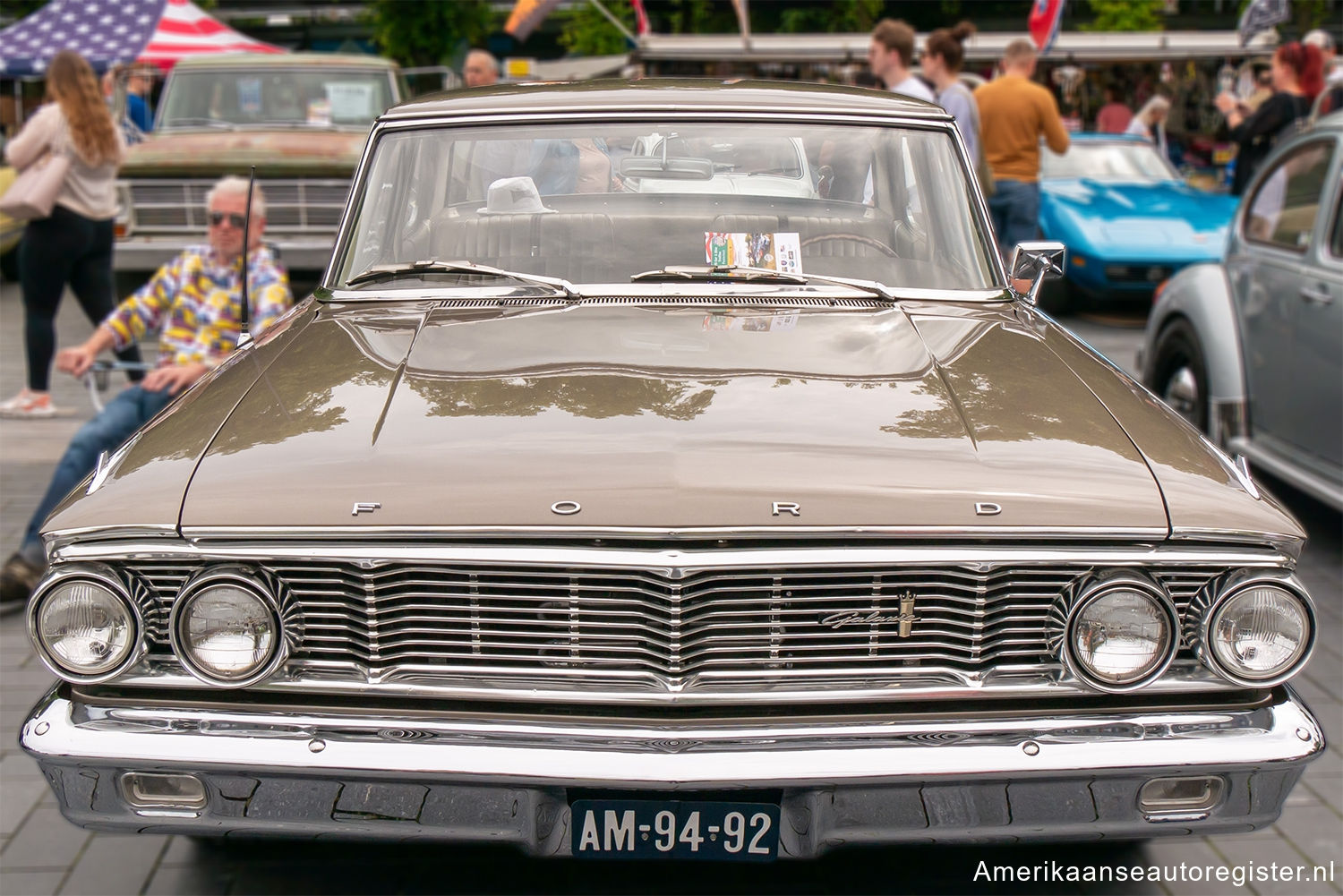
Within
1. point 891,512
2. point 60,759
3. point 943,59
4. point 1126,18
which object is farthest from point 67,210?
point 1126,18

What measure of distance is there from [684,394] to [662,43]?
41.6 ft

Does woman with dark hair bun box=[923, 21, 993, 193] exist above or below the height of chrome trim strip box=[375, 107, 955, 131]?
below

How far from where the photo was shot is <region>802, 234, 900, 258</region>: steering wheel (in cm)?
356

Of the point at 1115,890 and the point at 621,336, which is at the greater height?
the point at 621,336

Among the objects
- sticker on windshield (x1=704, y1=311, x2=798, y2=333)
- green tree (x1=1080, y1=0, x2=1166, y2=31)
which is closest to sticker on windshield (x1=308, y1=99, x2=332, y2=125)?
sticker on windshield (x1=704, y1=311, x2=798, y2=333)

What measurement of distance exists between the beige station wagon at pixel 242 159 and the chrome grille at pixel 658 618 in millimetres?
7311

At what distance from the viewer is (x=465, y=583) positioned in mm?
2404

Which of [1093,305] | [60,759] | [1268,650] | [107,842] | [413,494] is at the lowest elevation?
[1093,305]

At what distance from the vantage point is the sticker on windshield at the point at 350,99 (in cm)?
1060

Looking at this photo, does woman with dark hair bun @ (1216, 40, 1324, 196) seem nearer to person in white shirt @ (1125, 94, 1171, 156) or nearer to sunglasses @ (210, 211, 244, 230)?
person in white shirt @ (1125, 94, 1171, 156)

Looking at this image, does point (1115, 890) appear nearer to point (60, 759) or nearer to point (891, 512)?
point (891, 512)

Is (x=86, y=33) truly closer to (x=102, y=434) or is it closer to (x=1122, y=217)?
(x=1122, y=217)

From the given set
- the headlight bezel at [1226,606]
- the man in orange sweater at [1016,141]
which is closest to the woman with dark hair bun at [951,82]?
the man in orange sweater at [1016,141]

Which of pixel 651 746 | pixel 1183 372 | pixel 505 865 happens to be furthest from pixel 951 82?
pixel 651 746
